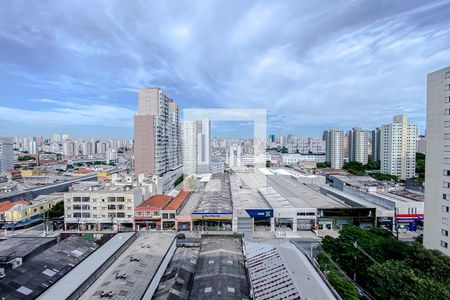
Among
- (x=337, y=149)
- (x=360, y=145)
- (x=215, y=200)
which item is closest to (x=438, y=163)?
(x=215, y=200)

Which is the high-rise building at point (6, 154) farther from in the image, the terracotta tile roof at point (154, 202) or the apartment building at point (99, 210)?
the terracotta tile roof at point (154, 202)

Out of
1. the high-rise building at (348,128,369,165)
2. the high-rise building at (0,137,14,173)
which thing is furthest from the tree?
the high-rise building at (0,137,14,173)

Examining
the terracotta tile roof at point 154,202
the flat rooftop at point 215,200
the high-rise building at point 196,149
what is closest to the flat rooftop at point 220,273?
the flat rooftop at point 215,200

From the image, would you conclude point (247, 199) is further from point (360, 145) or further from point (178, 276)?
point (360, 145)

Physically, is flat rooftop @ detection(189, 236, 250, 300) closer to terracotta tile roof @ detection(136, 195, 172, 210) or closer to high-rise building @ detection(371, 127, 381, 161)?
terracotta tile roof @ detection(136, 195, 172, 210)

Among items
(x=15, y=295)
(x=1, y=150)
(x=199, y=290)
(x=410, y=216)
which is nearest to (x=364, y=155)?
(x=410, y=216)

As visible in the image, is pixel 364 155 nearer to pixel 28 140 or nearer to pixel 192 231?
pixel 192 231
